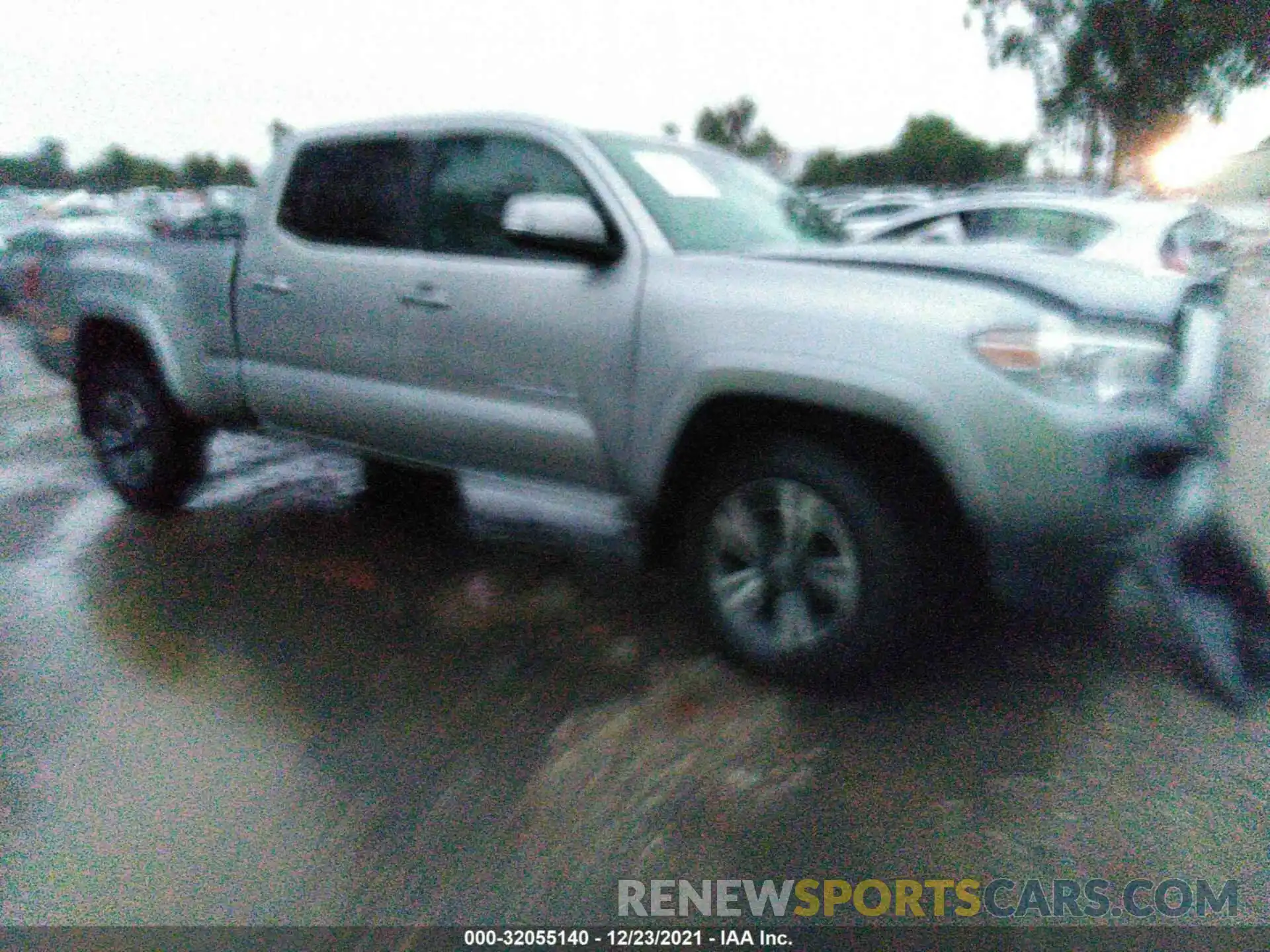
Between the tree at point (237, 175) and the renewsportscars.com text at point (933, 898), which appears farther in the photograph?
the tree at point (237, 175)

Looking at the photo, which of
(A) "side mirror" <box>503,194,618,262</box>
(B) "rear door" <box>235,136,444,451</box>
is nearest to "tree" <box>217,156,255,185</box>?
(B) "rear door" <box>235,136,444,451</box>

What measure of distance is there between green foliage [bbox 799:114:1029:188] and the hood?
6842cm

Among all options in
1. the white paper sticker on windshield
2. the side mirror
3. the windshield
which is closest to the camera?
the side mirror

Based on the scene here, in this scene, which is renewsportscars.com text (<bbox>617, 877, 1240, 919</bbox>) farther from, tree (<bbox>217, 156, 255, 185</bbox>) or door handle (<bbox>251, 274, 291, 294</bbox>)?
tree (<bbox>217, 156, 255, 185</bbox>)

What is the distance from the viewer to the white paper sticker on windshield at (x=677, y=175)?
3.93 metres

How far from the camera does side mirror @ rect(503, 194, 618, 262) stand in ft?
11.5

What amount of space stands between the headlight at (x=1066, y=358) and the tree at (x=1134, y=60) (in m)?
26.9

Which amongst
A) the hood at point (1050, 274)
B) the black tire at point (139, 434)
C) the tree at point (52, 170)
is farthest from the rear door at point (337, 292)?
the tree at point (52, 170)

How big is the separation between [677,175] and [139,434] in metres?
3.02

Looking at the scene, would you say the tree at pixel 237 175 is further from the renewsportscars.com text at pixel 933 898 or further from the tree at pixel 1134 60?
the tree at pixel 1134 60

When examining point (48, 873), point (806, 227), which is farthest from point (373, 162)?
point (48, 873)

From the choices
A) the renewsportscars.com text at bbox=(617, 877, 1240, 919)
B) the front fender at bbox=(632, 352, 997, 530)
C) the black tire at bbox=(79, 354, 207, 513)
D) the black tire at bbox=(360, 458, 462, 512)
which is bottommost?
the black tire at bbox=(360, 458, 462, 512)

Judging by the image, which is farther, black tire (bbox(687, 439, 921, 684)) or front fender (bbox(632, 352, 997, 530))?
black tire (bbox(687, 439, 921, 684))

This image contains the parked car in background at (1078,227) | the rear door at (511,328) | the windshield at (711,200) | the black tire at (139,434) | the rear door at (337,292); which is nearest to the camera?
the rear door at (511,328)
